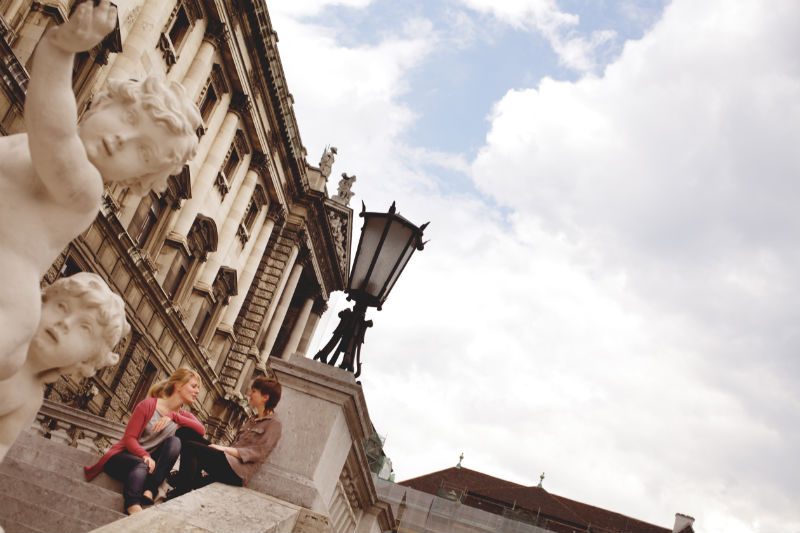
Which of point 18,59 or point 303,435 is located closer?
point 303,435

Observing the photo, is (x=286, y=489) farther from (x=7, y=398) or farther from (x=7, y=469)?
(x=7, y=398)

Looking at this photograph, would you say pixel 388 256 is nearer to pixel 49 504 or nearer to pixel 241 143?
pixel 49 504

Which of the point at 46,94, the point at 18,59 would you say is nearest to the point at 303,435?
the point at 46,94

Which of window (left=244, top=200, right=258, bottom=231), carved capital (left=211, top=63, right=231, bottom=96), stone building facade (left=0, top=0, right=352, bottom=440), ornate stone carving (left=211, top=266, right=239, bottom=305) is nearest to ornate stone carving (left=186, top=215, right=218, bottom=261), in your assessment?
stone building facade (left=0, top=0, right=352, bottom=440)

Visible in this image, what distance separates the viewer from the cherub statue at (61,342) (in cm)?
251

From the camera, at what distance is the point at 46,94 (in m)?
2.30

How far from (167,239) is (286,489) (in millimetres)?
18397

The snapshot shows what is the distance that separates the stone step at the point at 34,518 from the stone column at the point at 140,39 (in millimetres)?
14380

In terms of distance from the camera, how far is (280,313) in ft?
113

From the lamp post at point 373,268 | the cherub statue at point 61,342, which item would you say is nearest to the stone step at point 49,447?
the lamp post at point 373,268

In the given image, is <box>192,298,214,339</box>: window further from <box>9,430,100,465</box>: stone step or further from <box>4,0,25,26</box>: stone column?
<box>9,430,100,465</box>: stone step

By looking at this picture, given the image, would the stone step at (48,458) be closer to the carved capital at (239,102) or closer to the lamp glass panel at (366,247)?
the lamp glass panel at (366,247)

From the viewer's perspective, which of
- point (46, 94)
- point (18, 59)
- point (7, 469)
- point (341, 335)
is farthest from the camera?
point (18, 59)

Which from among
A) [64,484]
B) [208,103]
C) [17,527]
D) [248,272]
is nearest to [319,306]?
[248,272]
